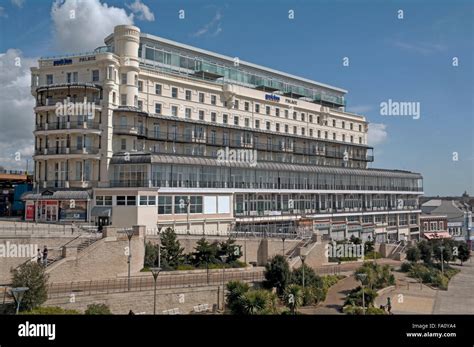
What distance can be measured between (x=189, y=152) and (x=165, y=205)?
22.9 ft

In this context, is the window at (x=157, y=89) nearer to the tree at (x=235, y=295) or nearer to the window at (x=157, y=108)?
the window at (x=157, y=108)

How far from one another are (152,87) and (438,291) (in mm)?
20265

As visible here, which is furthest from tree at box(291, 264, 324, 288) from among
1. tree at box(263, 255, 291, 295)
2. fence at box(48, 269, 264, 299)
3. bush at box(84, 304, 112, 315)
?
bush at box(84, 304, 112, 315)

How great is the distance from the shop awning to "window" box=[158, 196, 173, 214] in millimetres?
2680

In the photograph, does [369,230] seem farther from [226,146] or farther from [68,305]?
[68,305]

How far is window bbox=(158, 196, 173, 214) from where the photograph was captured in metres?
24.1

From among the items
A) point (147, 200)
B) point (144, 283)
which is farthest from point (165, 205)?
point (144, 283)

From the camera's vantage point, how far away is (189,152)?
30.4 m

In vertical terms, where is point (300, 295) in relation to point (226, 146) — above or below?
below

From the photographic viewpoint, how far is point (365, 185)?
122ft

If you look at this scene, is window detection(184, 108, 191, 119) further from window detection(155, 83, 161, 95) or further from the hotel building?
window detection(155, 83, 161, 95)

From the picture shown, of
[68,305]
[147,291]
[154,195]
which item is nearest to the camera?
[68,305]

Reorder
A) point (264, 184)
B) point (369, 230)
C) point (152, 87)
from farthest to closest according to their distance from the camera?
1. point (369, 230)
2. point (264, 184)
3. point (152, 87)

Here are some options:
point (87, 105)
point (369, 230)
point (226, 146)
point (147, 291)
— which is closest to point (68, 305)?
point (147, 291)
